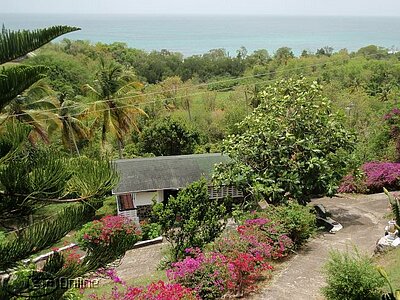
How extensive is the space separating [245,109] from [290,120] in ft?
67.4

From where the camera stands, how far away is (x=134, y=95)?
66.4ft

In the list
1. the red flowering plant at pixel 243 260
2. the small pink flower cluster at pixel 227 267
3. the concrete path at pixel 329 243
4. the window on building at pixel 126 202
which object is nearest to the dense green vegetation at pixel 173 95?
the concrete path at pixel 329 243

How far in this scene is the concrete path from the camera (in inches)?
340

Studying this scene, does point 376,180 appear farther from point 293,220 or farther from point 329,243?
point 293,220

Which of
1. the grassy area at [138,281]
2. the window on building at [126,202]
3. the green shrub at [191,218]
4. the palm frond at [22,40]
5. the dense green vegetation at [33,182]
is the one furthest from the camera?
the window on building at [126,202]

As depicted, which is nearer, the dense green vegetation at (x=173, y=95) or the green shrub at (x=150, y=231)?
the green shrub at (x=150, y=231)

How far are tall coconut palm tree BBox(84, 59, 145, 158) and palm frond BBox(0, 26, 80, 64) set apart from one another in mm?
16420

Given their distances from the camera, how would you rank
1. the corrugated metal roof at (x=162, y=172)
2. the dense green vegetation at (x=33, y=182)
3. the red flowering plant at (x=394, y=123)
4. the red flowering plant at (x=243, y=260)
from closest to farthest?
the dense green vegetation at (x=33, y=182)
the red flowering plant at (x=243, y=260)
the corrugated metal roof at (x=162, y=172)
the red flowering plant at (x=394, y=123)

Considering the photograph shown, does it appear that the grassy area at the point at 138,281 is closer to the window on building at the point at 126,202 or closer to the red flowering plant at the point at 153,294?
the red flowering plant at the point at 153,294

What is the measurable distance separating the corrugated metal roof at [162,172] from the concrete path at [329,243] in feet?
14.7

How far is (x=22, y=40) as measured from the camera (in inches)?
127

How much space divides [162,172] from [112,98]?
209 inches

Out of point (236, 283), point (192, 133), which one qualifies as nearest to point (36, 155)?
point (236, 283)

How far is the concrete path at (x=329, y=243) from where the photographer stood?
8.64m
